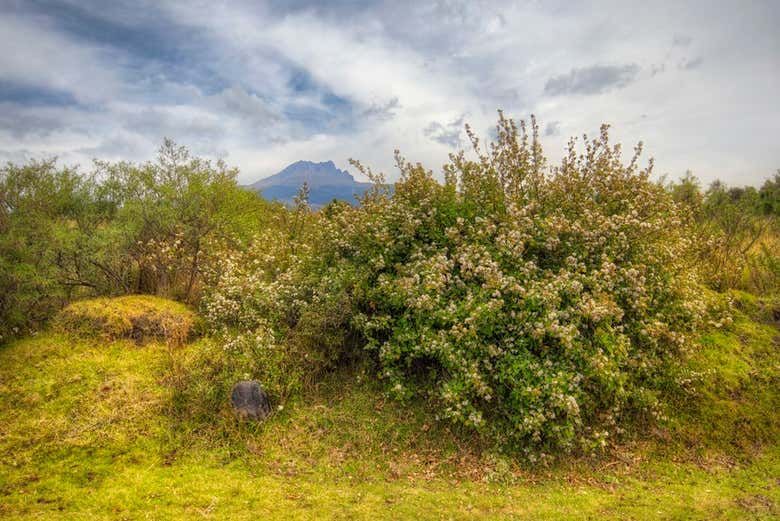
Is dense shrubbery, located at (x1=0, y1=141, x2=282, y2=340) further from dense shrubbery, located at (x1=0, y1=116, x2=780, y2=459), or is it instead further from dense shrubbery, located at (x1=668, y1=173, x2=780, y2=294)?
dense shrubbery, located at (x1=668, y1=173, x2=780, y2=294)

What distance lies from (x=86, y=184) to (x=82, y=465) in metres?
6.35

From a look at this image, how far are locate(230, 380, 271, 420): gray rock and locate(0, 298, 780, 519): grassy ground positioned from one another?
0.55 feet

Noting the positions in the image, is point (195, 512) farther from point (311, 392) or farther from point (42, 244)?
point (42, 244)

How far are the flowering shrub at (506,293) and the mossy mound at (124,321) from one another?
2.52ft

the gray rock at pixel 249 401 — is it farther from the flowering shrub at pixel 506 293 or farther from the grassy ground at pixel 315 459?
the flowering shrub at pixel 506 293

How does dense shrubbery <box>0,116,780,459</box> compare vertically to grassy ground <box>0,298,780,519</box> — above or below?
above

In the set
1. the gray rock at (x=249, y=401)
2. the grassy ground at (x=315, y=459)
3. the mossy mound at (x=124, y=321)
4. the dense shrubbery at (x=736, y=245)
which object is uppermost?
the dense shrubbery at (x=736, y=245)

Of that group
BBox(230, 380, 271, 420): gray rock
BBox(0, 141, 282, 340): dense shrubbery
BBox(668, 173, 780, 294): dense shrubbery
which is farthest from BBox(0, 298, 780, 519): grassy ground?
BBox(668, 173, 780, 294): dense shrubbery

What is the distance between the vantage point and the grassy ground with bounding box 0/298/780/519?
5.66 m

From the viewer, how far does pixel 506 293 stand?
722cm

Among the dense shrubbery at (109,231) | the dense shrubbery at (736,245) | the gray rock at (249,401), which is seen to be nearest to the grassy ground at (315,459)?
the gray rock at (249,401)

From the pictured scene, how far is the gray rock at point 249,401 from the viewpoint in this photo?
7.10 metres

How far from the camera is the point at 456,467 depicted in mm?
6680

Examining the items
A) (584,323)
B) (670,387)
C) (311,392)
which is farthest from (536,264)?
(311,392)
